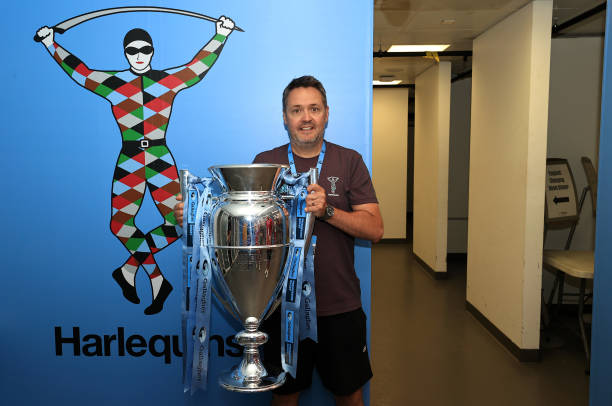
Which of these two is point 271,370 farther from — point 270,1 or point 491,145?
point 491,145

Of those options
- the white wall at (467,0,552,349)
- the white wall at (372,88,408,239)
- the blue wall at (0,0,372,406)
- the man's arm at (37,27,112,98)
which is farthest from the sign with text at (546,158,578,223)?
the white wall at (372,88,408,239)

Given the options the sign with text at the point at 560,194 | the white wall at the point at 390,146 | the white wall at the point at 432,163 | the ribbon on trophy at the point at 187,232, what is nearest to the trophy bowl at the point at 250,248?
the ribbon on trophy at the point at 187,232

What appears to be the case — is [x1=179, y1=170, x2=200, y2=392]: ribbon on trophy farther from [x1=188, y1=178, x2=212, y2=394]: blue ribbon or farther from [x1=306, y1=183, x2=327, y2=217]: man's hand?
[x1=306, y1=183, x2=327, y2=217]: man's hand

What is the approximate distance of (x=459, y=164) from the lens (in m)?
7.76

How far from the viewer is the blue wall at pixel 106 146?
7.18ft

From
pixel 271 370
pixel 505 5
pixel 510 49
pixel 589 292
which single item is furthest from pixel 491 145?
pixel 271 370

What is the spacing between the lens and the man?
194 centimetres

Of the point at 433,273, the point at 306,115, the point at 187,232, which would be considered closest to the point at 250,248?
the point at 187,232

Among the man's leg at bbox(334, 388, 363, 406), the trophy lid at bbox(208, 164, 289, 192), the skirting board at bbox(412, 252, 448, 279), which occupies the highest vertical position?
the trophy lid at bbox(208, 164, 289, 192)

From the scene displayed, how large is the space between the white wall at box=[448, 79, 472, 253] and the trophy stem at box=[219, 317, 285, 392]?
6.66 m

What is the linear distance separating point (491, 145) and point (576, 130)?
1131 mm

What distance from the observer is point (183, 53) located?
221 cm

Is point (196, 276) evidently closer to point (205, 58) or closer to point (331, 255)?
point (331, 255)

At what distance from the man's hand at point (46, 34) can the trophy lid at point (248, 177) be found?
130 cm
